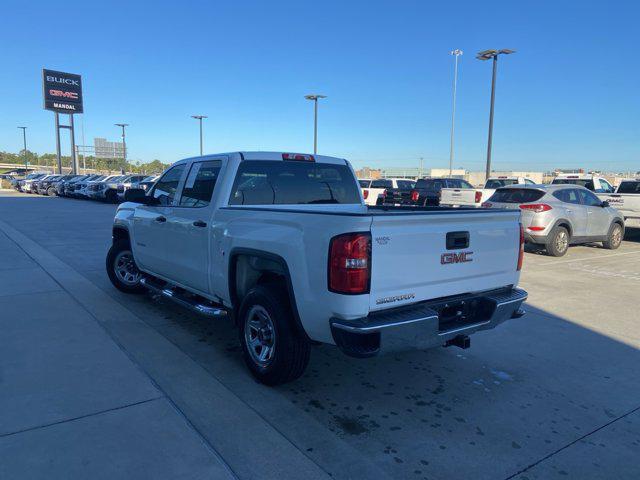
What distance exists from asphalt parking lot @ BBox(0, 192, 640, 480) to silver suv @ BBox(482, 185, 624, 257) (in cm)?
465

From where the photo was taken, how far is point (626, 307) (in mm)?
6457

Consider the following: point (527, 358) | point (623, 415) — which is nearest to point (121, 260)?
point (527, 358)

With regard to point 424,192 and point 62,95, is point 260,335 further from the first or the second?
point 62,95

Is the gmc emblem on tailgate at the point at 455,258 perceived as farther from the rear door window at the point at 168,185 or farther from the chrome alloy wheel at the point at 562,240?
the chrome alloy wheel at the point at 562,240

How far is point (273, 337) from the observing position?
370 cm

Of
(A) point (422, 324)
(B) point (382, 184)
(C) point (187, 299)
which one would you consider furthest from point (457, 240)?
(B) point (382, 184)

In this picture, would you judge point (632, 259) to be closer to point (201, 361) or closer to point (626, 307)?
point (626, 307)

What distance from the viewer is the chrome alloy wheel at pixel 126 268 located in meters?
6.59

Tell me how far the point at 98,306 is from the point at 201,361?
2.37m

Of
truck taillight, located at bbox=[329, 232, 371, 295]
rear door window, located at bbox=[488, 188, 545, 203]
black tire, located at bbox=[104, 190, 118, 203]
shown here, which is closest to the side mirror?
truck taillight, located at bbox=[329, 232, 371, 295]

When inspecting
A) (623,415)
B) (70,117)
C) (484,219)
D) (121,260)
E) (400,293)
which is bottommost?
(623,415)

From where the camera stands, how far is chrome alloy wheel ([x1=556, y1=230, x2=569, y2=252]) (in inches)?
421

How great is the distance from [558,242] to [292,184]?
8233mm

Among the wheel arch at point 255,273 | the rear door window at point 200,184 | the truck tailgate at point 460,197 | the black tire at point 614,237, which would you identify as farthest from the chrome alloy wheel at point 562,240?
the wheel arch at point 255,273
